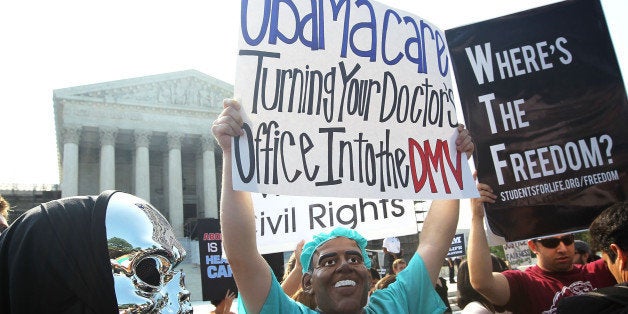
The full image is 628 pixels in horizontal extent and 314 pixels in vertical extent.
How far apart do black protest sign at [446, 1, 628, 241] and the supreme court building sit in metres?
35.6

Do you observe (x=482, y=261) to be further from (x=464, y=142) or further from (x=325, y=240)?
(x=325, y=240)

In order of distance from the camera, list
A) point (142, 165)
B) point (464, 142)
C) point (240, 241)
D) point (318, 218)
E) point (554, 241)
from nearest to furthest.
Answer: point (240, 241)
point (464, 142)
point (554, 241)
point (318, 218)
point (142, 165)

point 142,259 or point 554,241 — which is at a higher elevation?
point 142,259

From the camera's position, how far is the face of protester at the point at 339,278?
200 cm

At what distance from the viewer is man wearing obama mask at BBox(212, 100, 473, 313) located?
1.90 metres

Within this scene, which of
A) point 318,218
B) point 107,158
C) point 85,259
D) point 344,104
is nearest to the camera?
point 85,259

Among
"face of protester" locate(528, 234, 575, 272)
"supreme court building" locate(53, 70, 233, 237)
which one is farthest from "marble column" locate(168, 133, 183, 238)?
"face of protester" locate(528, 234, 575, 272)

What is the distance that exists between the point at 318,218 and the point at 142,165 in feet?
123

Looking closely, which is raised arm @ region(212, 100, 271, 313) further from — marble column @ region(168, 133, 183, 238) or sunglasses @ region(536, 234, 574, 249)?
marble column @ region(168, 133, 183, 238)

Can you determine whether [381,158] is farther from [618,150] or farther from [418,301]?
[618,150]

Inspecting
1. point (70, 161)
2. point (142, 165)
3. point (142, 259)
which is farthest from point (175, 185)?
point (142, 259)

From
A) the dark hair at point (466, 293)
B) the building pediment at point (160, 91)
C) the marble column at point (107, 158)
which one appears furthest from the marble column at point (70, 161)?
the dark hair at point (466, 293)

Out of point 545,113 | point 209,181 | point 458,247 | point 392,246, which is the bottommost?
point 458,247

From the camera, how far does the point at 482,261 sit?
2732 mm
